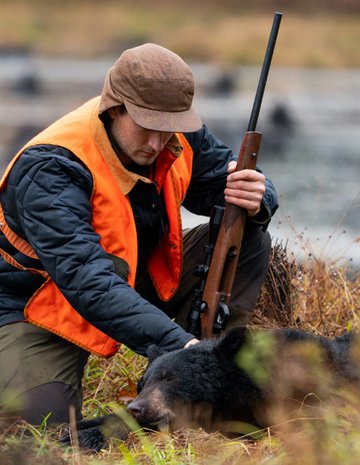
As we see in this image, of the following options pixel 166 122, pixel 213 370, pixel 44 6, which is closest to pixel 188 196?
pixel 166 122

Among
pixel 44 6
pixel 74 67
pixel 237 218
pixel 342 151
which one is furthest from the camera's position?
pixel 44 6

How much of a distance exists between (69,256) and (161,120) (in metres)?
0.70

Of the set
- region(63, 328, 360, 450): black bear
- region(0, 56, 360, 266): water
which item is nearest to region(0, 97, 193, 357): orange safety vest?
region(63, 328, 360, 450): black bear

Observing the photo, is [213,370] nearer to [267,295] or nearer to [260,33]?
[267,295]

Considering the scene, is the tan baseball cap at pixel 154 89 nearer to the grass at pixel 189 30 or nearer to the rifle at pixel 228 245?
the rifle at pixel 228 245

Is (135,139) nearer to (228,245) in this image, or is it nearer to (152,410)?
(228,245)

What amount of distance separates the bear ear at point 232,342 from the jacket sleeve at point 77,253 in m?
0.23

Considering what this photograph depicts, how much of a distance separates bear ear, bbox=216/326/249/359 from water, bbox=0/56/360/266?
229 inches

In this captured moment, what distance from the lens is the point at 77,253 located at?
4984 millimetres

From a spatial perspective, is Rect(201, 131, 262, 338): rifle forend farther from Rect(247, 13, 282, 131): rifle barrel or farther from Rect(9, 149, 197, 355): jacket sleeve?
Rect(9, 149, 197, 355): jacket sleeve

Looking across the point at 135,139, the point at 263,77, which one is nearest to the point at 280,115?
the point at 263,77

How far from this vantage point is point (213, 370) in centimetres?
470

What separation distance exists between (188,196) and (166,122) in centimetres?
109

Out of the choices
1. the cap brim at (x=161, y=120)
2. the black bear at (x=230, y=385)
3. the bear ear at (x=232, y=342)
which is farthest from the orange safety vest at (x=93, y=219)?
the bear ear at (x=232, y=342)
